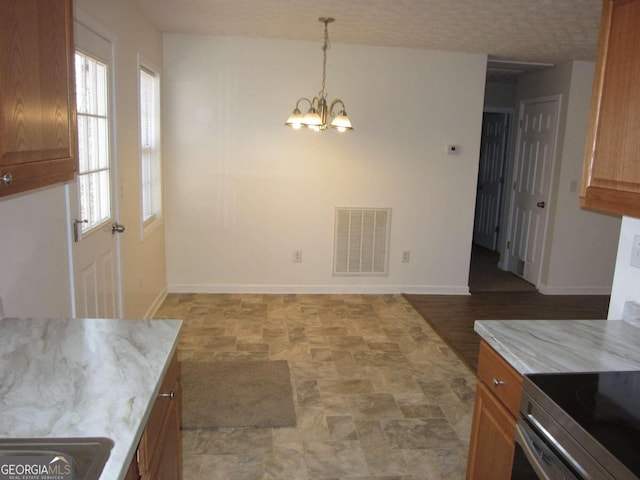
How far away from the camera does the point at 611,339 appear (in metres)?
1.85

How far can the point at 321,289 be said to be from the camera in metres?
5.33

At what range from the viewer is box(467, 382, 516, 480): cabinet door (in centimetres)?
170

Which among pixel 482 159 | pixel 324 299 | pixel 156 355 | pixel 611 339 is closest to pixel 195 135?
pixel 324 299

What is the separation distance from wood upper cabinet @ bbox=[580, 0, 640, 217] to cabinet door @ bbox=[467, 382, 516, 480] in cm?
79

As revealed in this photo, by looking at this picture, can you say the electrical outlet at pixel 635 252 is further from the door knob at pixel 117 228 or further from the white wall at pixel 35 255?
the door knob at pixel 117 228

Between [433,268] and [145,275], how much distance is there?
9.52 ft

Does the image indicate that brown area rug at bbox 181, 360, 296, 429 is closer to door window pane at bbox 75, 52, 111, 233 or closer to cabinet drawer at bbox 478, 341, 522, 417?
door window pane at bbox 75, 52, 111, 233

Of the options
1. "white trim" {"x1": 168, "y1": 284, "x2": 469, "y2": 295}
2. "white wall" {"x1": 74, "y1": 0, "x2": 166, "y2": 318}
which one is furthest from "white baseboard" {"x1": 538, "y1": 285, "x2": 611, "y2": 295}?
"white wall" {"x1": 74, "y1": 0, "x2": 166, "y2": 318}

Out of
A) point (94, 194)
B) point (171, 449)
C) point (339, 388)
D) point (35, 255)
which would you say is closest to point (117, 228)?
point (94, 194)

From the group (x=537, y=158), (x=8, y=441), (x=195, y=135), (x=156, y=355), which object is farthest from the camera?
(x=537, y=158)

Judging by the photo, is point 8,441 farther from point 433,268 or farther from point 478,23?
point 433,268

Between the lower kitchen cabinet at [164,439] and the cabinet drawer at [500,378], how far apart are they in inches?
43.8

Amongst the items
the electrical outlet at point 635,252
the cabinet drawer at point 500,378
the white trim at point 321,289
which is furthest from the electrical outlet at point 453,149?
the cabinet drawer at point 500,378

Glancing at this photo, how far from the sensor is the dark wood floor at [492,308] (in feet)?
14.5
